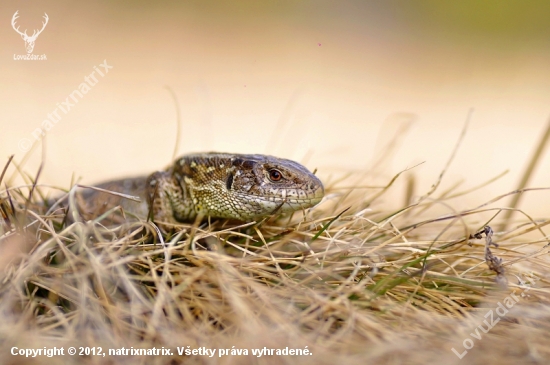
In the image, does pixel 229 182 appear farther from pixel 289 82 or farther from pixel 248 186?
pixel 289 82

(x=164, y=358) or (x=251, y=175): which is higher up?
(x=251, y=175)

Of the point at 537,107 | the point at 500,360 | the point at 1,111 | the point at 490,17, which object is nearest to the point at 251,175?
the point at 500,360

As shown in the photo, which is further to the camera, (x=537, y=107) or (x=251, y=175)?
(x=537, y=107)

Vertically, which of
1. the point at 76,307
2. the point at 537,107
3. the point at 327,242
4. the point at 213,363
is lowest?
the point at 76,307

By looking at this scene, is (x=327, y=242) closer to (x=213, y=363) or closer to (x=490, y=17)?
(x=213, y=363)

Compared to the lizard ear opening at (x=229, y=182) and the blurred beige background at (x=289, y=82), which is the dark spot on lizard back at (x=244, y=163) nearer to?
the lizard ear opening at (x=229, y=182)
